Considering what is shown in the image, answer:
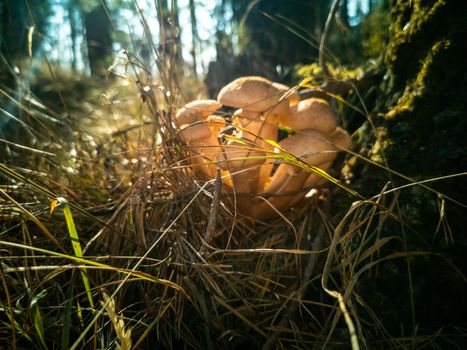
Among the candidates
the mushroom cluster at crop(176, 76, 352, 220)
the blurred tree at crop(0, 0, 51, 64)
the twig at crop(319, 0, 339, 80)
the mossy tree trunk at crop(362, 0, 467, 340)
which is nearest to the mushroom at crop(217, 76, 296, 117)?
the mushroom cluster at crop(176, 76, 352, 220)

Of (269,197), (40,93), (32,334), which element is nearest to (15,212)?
(32,334)

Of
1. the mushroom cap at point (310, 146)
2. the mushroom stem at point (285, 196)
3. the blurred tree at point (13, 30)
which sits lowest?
the mushroom stem at point (285, 196)

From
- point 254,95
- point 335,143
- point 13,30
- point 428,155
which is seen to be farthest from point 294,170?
point 13,30

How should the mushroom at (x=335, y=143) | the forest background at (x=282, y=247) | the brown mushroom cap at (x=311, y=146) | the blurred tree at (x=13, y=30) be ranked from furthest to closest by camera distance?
the blurred tree at (x=13, y=30) → the mushroom at (x=335, y=143) → the brown mushroom cap at (x=311, y=146) → the forest background at (x=282, y=247)

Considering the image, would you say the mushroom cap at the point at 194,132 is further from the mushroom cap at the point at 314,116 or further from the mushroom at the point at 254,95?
the mushroom cap at the point at 314,116

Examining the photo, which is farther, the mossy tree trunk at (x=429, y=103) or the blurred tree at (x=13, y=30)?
the blurred tree at (x=13, y=30)

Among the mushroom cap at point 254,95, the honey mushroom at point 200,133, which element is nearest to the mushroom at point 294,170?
the mushroom cap at point 254,95

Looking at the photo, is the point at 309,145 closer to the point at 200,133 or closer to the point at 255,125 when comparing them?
the point at 255,125

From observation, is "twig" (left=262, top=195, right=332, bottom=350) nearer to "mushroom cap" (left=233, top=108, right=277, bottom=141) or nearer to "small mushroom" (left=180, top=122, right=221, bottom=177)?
"mushroom cap" (left=233, top=108, right=277, bottom=141)
